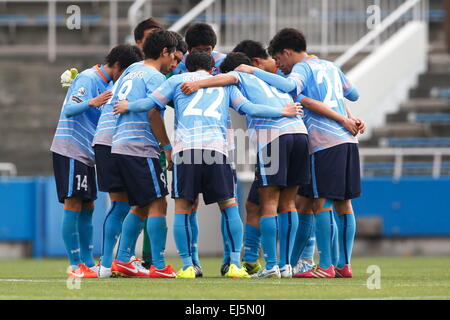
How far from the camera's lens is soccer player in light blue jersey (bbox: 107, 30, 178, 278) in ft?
29.2

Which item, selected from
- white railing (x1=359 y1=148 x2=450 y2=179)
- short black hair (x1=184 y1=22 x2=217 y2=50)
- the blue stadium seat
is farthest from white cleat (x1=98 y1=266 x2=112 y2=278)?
the blue stadium seat

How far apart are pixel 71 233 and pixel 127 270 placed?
1.86 feet

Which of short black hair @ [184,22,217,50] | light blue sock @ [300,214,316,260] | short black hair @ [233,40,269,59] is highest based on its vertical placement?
short black hair @ [184,22,217,50]

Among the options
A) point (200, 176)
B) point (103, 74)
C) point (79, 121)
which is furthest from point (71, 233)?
point (103, 74)

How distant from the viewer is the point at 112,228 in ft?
30.0

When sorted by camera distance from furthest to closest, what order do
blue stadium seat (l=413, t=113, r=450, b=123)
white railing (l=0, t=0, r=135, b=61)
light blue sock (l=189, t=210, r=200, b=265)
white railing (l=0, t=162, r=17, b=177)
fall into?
white railing (l=0, t=0, r=135, b=61)
blue stadium seat (l=413, t=113, r=450, b=123)
white railing (l=0, t=162, r=17, b=177)
light blue sock (l=189, t=210, r=200, b=265)

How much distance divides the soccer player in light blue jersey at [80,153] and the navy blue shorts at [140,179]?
0.50m

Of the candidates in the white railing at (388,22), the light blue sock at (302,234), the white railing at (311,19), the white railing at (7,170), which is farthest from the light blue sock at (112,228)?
the white railing at (311,19)

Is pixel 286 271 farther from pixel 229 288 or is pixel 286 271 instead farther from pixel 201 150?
pixel 229 288

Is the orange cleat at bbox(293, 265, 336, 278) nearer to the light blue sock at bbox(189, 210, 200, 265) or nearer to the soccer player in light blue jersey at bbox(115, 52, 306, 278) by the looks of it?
the soccer player in light blue jersey at bbox(115, 52, 306, 278)

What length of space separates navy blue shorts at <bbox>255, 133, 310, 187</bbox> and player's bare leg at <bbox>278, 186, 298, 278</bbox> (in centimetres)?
14

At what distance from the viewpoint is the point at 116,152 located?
8938mm
